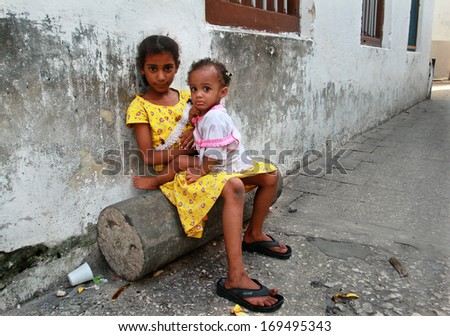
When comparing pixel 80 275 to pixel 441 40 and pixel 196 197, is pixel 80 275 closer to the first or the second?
pixel 196 197

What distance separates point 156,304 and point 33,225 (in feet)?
2.20

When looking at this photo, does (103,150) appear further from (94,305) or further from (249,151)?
(249,151)

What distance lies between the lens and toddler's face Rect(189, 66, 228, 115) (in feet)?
6.44

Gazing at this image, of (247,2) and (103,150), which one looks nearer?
(103,150)

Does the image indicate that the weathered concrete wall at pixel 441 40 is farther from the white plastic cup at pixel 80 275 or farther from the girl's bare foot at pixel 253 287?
the white plastic cup at pixel 80 275

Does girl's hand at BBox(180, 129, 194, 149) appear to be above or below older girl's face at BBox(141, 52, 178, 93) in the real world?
below

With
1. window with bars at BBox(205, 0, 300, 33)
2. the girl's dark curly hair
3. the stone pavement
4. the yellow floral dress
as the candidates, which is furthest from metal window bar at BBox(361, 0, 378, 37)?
the yellow floral dress

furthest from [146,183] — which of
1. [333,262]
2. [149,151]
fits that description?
[333,262]

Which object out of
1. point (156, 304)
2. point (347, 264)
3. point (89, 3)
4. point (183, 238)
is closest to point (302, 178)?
point (347, 264)

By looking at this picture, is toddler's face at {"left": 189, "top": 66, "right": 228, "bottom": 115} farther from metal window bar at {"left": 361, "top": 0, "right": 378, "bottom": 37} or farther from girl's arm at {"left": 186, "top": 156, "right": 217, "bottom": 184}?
metal window bar at {"left": 361, "top": 0, "right": 378, "bottom": 37}

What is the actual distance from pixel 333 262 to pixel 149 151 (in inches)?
47.9

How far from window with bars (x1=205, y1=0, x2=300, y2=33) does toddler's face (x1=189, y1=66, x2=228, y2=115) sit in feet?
2.87

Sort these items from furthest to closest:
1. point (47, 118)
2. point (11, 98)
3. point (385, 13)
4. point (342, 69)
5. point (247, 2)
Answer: point (385, 13) → point (342, 69) → point (247, 2) → point (47, 118) → point (11, 98)

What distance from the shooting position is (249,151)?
10.8 feet
